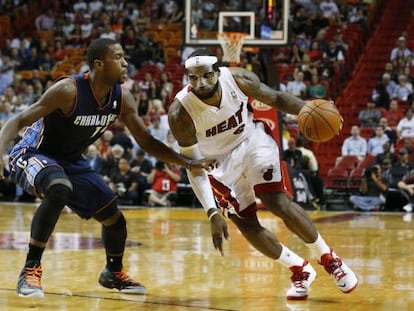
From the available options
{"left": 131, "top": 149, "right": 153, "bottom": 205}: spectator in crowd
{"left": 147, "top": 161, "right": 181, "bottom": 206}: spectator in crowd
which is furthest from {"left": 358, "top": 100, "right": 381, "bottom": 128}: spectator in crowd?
{"left": 131, "top": 149, "right": 153, "bottom": 205}: spectator in crowd

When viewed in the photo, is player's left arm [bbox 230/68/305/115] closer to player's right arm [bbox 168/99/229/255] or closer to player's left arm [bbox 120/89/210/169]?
player's right arm [bbox 168/99/229/255]

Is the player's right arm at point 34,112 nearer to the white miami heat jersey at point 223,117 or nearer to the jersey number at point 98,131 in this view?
the jersey number at point 98,131

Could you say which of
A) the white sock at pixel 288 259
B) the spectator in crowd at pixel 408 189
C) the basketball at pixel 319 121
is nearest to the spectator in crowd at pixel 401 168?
the spectator in crowd at pixel 408 189

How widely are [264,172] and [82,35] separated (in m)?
18.2

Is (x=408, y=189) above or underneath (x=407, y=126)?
underneath

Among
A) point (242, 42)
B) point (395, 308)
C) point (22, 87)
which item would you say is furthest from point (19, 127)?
point (22, 87)

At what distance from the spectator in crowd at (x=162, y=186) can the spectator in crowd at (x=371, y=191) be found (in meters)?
3.24

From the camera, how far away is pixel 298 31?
68.4 ft

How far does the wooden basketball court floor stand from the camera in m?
6.09

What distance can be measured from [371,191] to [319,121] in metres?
9.32

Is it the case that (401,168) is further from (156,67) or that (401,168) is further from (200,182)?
(200,182)

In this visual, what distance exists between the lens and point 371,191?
15.2 meters

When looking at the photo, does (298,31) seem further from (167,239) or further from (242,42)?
(167,239)

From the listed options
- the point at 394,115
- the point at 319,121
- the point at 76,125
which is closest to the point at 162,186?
the point at 394,115
